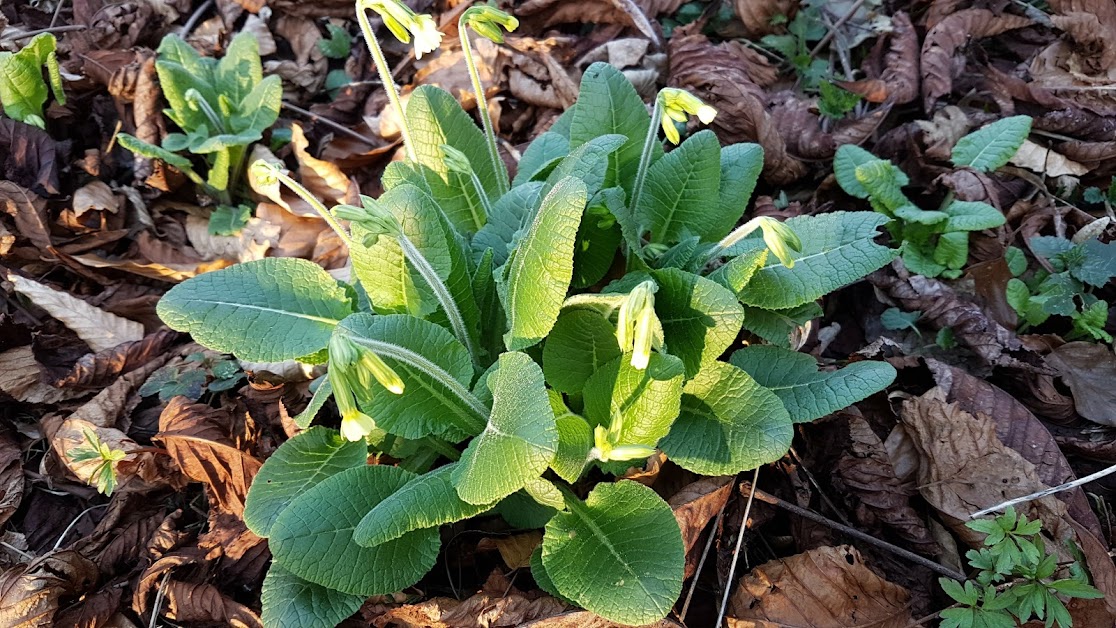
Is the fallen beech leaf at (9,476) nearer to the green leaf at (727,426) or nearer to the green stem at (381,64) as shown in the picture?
the green stem at (381,64)

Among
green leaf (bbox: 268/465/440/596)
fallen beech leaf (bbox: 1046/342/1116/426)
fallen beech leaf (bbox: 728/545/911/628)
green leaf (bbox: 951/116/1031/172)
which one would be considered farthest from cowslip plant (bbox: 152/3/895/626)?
green leaf (bbox: 951/116/1031/172)

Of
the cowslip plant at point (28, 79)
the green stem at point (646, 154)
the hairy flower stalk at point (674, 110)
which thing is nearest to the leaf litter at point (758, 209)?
the cowslip plant at point (28, 79)

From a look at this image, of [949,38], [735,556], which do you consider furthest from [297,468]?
[949,38]

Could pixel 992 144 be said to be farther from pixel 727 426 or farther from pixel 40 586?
pixel 40 586

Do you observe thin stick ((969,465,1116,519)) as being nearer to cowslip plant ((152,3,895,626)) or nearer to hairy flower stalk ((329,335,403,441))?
cowslip plant ((152,3,895,626))

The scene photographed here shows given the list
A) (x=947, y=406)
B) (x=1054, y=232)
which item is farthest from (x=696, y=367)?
(x=1054, y=232)
